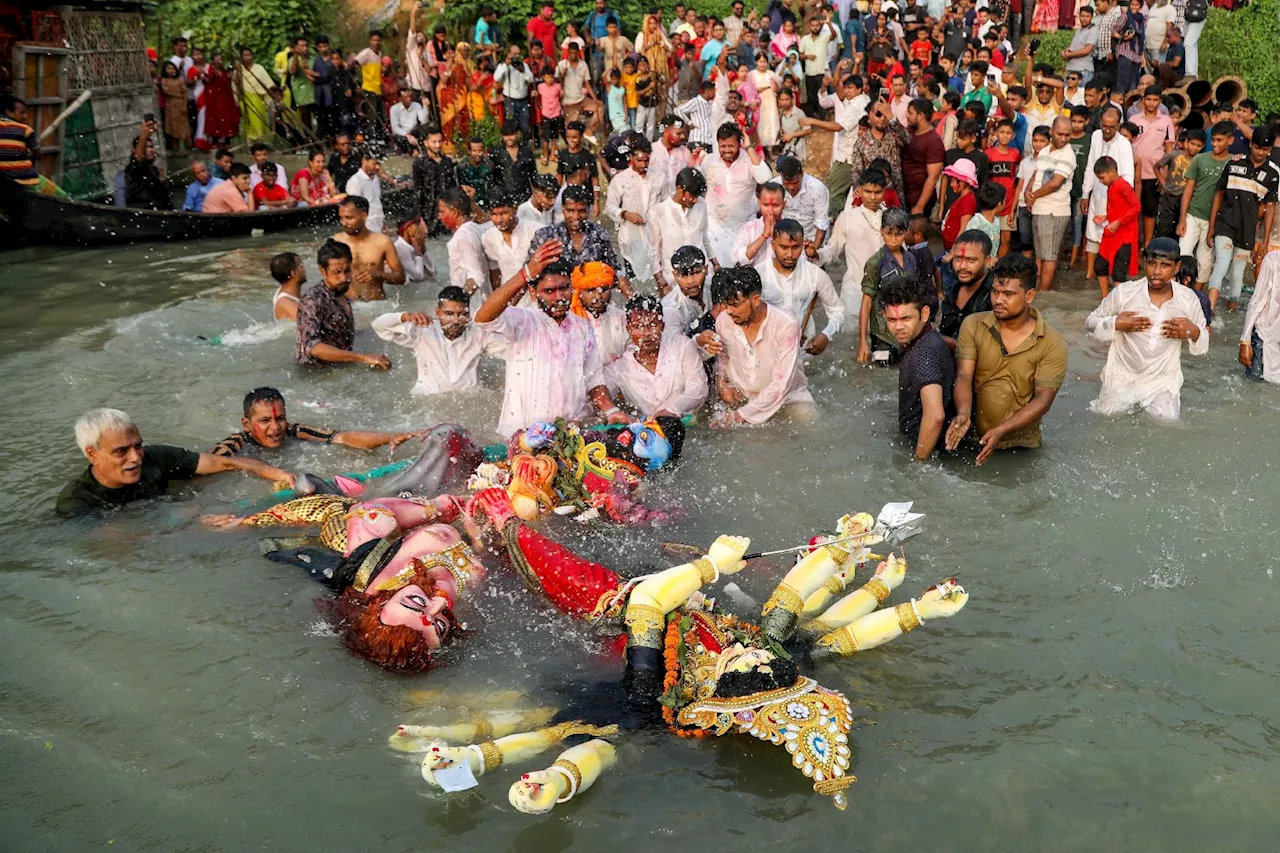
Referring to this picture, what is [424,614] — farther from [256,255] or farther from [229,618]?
[256,255]

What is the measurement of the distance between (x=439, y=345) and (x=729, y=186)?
3407 mm

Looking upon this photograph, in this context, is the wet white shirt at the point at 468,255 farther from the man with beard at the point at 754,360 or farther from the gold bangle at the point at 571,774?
the gold bangle at the point at 571,774

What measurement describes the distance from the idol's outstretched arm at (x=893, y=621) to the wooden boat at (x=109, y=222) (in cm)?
1136

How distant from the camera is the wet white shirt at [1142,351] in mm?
7293

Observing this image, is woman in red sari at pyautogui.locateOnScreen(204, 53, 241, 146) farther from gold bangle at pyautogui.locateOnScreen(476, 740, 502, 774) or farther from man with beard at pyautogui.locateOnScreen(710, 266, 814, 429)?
gold bangle at pyautogui.locateOnScreen(476, 740, 502, 774)

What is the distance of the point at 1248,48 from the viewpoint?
13.9 meters

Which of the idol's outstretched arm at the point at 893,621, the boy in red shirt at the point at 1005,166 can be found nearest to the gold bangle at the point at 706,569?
the idol's outstretched arm at the point at 893,621

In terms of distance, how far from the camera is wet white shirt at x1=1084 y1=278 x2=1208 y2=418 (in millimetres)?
7293

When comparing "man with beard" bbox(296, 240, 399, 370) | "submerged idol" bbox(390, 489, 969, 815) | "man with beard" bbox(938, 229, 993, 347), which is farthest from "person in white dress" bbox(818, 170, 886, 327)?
"submerged idol" bbox(390, 489, 969, 815)

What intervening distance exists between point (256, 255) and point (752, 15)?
882cm

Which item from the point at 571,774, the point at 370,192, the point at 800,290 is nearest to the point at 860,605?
the point at 571,774

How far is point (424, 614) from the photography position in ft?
16.9

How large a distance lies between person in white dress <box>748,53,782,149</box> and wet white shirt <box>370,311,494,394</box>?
6.63 meters

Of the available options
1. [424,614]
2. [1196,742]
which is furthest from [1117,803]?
[424,614]
